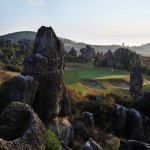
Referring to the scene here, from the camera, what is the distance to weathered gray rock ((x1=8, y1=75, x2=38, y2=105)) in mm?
29844

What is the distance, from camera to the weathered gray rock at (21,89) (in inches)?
1175

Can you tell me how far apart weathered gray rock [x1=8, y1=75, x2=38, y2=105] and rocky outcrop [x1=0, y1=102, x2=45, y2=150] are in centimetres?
1065

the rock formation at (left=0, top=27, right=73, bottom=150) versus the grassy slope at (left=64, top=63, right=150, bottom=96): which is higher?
the rock formation at (left=0, top=27, right=73, bottom=150)

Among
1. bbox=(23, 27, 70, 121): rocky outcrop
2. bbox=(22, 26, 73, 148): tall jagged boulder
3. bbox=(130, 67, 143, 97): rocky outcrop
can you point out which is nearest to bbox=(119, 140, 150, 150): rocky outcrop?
bbox=(22, 26, 73, 148): tall jagged boulder

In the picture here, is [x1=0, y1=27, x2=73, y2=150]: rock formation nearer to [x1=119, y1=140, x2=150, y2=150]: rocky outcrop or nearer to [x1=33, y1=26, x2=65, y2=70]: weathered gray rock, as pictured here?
[x1=33, y1=26, x2=65, y2=70]: weathered gray rock

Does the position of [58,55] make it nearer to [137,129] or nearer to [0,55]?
[137,129]

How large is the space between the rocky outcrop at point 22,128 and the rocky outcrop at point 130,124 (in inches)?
942

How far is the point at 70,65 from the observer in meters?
134

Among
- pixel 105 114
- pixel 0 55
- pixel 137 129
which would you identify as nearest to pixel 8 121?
pixel 137 129

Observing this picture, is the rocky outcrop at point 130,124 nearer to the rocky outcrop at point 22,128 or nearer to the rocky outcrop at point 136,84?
the rocky outcrop at point 136,84

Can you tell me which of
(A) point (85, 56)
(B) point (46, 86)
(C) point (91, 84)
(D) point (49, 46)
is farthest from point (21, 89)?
(A) point (85, 56)

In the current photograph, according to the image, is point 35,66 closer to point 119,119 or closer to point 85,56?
point 119,119

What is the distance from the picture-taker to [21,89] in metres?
29.8

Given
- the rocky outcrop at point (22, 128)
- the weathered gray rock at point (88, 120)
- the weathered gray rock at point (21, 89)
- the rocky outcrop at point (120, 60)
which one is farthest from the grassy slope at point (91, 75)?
the rocky outcrop at point (22, 128)
